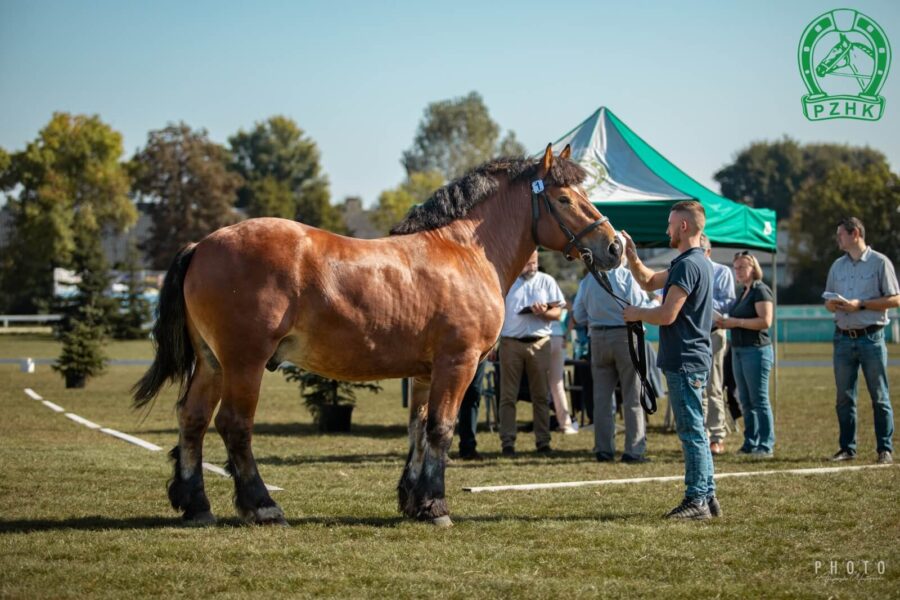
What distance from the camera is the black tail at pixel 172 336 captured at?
6.54 m

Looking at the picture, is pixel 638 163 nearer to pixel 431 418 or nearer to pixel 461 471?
pixel 461 471

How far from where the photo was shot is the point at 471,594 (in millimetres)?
4789

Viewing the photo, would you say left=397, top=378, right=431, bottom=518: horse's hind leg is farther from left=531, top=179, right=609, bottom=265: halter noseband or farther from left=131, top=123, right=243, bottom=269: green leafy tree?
left=131, top=123, right=243, bottom=269: green leafy tree

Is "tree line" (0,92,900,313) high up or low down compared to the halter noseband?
up

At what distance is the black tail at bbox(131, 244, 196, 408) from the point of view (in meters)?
6.54

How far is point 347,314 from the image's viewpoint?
253 inches

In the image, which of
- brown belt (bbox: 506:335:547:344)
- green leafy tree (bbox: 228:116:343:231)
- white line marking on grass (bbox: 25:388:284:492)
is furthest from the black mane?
green leafy tree (bbox: 228:116:343:231)

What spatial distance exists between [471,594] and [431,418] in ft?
6.57

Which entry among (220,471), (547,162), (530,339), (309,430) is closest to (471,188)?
(547,162)

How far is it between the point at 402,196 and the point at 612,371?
68385 millimetres

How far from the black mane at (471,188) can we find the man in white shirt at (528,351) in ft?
13.1

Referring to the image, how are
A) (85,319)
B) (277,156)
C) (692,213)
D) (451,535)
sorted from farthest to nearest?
1. (277,156)
2. (85,319)
3. (692,213)
4. (451,535)

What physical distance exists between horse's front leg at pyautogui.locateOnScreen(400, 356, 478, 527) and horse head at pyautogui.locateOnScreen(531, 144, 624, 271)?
47.8 inches

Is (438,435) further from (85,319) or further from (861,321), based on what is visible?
(85,319)
